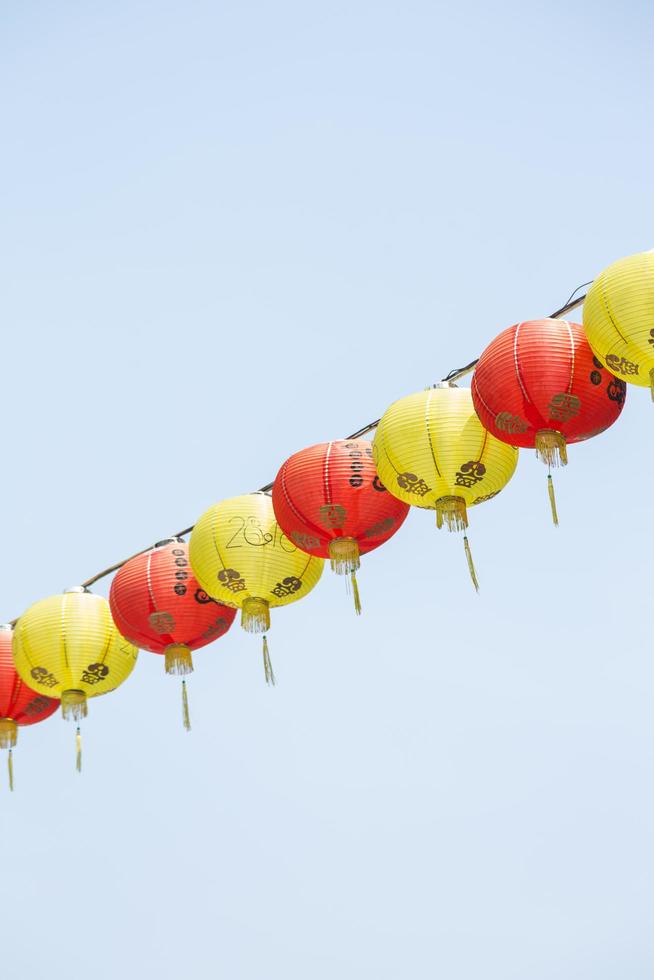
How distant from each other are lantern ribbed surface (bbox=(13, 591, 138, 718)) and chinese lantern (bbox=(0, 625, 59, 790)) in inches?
25.9

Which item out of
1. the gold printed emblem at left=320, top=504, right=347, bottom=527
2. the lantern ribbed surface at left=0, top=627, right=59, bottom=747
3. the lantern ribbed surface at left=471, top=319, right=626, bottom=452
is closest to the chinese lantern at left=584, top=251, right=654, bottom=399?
the lantern ribbed surface at left=471, top=319, right=626, bottom=452

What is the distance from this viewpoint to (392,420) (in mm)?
11484

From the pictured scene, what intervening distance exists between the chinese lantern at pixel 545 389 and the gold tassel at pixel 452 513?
0.64 m

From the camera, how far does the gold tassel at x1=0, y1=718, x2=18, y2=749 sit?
14.2m

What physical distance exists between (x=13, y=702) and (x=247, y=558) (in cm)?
285

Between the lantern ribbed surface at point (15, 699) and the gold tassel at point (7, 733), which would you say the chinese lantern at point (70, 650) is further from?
the gold tassel at point (7, 733)

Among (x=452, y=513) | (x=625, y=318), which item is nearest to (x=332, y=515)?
(x=452, y=513)

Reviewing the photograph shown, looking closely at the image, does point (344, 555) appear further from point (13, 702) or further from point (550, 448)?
point (13, 702)

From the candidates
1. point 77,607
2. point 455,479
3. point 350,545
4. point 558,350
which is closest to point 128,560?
point 77,607

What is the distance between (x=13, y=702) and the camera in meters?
14.2

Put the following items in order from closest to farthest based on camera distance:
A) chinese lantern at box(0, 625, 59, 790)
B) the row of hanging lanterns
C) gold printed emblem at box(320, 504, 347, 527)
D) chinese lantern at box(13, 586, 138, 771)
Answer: the row of hanging lanterns
gold printed emblem at box(320, 504, 347, 527)
chinese lantern at box(13, 586, 138, 771)
chinese lantern at box(0, 625, 59, 790)

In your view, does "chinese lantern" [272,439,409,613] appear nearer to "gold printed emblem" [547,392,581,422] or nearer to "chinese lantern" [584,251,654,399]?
"gold printed emblem" [547,392,581,422]

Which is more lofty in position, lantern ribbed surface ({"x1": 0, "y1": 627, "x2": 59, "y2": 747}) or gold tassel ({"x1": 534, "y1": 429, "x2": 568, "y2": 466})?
lantern ribbed surface ({"x1": 0, "y1": 627, "x2": 59, "y2": 747})

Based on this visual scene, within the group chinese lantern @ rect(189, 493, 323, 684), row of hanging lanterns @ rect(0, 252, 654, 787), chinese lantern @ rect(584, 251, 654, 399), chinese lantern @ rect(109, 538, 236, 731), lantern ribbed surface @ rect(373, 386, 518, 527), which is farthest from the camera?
chinese lantern @ rect(109, 538, 236, 731)
